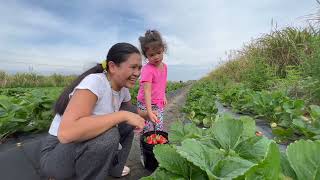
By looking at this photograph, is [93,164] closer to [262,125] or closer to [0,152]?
[0,152]

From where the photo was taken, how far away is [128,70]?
246cm

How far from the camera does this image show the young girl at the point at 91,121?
84.7 inches

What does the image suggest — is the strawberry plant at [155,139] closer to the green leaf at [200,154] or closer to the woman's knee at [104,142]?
the woman's knee at [104,142]

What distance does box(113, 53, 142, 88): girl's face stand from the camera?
96.7 inches

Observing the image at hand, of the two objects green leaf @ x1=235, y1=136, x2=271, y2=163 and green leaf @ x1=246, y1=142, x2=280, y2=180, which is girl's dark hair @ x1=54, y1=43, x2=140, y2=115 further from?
green leaf @ x1=246, y1=142, x2=280, y2=180

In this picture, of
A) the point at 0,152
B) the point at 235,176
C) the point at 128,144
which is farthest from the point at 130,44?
the point at 235,176

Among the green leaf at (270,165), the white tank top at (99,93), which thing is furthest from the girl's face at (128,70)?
the green leaf at (270,165)

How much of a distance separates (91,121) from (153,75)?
1.50 m

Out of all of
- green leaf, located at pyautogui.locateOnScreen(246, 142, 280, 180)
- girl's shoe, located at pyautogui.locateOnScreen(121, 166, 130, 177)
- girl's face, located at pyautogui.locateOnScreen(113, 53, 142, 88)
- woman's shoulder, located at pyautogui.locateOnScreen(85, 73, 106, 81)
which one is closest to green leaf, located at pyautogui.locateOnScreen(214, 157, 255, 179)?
green leaf, located at pyautogui.locateOnScreen(246, 142, 280, 180)

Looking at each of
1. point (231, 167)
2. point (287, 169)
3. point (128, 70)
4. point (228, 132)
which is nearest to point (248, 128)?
point (228, 132)

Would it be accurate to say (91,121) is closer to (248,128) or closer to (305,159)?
(248,128)

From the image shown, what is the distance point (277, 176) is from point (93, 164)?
155 cm

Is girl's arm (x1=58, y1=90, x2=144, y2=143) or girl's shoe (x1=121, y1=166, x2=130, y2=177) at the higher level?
girl's arm (x1=58, y1=90, x2=144, y2=143)

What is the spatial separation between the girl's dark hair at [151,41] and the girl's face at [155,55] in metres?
0.04
